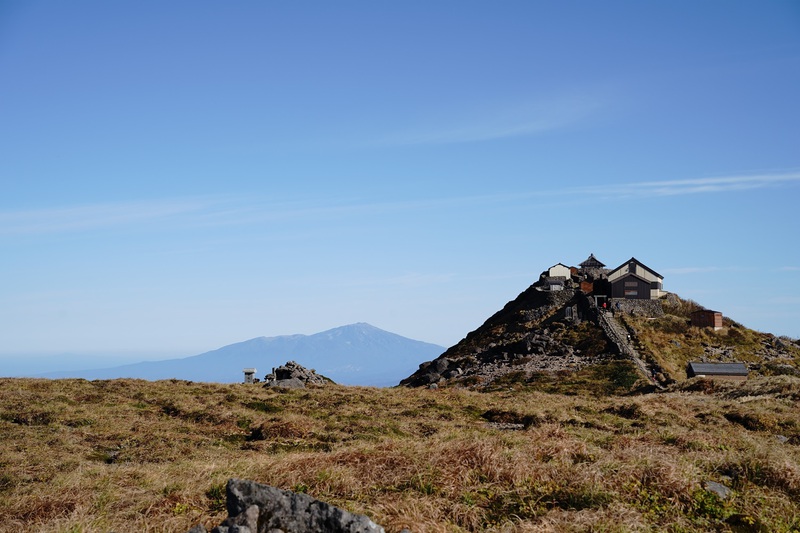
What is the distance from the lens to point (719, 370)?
60.4m

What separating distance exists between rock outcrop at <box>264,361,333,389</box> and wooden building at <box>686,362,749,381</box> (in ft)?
115

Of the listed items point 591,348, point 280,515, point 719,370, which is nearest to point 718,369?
point 719,370

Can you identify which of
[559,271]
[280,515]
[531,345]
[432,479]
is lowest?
[432,479]

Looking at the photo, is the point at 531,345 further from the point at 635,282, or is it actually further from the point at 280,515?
the point at 280,515

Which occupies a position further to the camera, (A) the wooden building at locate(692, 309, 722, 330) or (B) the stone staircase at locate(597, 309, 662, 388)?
(A) the wooden building at locate(692, 309, 722, 330)

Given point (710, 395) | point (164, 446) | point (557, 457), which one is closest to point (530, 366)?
point (710, 395)

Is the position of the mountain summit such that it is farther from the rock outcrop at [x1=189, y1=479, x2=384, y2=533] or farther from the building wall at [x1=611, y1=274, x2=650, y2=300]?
the rock outcrop at [x1=189, y1=479, x2=384, y2=533]

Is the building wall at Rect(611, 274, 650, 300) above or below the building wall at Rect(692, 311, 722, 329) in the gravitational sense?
above

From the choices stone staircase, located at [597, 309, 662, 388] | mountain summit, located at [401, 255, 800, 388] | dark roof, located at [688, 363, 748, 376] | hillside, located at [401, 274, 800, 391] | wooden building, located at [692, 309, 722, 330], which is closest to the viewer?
dark roof, located at [688, 363, 748, 376]

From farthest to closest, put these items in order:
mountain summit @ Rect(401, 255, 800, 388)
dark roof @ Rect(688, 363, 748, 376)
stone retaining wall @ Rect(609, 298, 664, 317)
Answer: stone retaining wall @ Rect(609, 298, 664, 317), mountain summit @ Rect(401, 255, 800, 388), dark roof @ Rect(688, 363, 748, 376)

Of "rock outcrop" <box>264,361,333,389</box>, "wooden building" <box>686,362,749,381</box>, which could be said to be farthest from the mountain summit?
"rock outcrop" <box>264,361,333,389</box>

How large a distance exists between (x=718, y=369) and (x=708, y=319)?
66.4 ft

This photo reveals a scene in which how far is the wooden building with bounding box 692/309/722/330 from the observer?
3093 inches

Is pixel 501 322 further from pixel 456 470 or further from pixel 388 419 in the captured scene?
pixel 456 470
